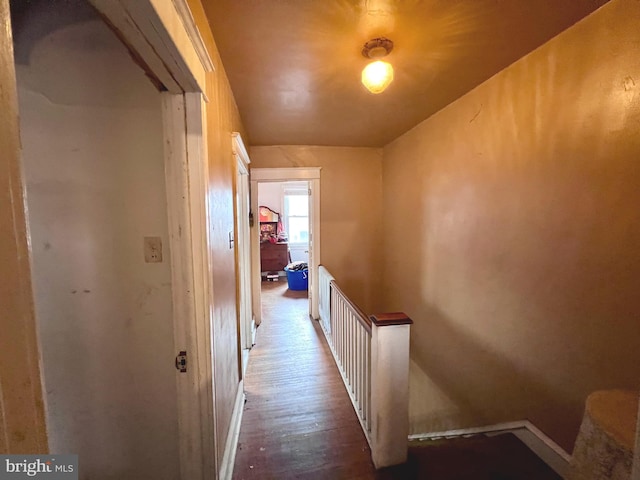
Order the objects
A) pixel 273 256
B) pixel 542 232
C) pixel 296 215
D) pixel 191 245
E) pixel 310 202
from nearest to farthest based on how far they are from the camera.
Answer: pixel 191 245 → pixel 542 232 → pixel 310 202 → pixel 273 256 → pixel 296 215

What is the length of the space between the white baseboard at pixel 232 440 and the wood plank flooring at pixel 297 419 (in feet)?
0.14

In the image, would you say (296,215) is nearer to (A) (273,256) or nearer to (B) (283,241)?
(B) (283,241)

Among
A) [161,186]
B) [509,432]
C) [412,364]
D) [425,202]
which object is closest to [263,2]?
[161,186]

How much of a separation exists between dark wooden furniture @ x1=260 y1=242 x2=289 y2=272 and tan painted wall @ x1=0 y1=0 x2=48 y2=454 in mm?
5517

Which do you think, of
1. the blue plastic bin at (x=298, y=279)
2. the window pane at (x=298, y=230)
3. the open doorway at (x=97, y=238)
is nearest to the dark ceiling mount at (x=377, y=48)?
the open doorway at (x=97, y=238)

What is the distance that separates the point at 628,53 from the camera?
1.08 metres

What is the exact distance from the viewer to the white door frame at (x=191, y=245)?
0.99m

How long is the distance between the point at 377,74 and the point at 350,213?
2.12m

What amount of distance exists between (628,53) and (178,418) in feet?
7.95

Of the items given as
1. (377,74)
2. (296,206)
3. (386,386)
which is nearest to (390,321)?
(386,386)

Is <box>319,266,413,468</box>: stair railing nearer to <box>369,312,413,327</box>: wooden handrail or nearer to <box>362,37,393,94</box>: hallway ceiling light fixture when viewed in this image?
<box>369,312,413,327</box>: wooden handrail

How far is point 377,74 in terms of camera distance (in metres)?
1.39

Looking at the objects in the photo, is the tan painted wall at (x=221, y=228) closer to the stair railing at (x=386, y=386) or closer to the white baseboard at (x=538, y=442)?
the stair railing at (x=386, y=386)

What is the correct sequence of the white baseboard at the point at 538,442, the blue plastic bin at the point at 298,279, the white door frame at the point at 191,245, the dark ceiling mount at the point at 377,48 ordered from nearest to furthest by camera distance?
the white door frame at the point at 191,245 → the dark ceiling mount at the point at 377,48 → the white baseboard at the point at 538,442 → the blue plastic bin at the point at 298,279
